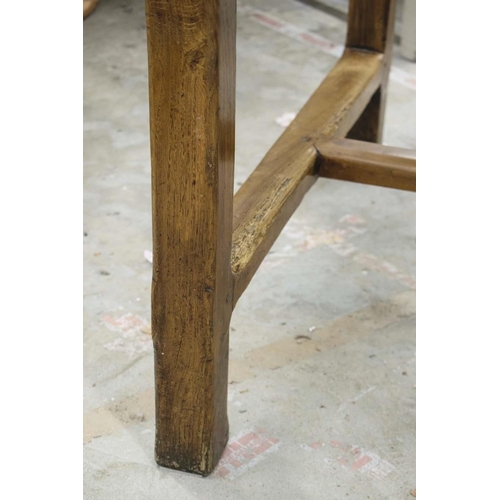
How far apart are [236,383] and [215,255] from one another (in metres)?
0.57

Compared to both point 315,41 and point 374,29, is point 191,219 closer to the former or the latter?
point 374,29

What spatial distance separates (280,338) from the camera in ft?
6.57

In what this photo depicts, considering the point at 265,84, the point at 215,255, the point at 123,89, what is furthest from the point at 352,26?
the point at 215,255

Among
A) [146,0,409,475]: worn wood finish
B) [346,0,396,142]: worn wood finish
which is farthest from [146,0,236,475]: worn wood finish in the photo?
[346,0,396,142]: worn wood finish

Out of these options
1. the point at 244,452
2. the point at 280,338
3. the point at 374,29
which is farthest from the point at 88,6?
the point at 244,452

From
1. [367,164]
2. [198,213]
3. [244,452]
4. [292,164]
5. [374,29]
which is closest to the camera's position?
[198,213]

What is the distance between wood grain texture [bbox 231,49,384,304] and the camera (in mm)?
1606

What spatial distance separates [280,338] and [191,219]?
73 centimetres

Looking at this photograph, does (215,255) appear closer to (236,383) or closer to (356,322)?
(236,383)

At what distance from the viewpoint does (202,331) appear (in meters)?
1.45

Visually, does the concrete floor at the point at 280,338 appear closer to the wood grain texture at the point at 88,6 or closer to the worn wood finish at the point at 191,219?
the worn wood finish at the point at 191,219

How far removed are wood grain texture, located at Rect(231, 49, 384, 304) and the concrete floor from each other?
1.07 ft

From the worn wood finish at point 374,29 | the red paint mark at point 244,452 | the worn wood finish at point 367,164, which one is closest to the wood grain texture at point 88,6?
the worn wood finish at point 374,29
